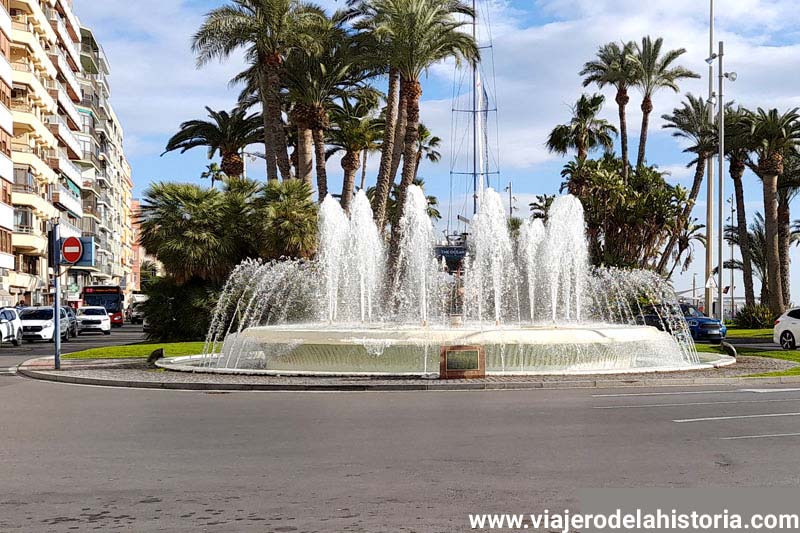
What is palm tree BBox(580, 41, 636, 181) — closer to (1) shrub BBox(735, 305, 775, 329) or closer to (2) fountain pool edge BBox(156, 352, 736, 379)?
(1) shrub BBox(735, 305, 775, 329)

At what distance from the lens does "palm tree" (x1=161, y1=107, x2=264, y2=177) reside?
49.3 meters

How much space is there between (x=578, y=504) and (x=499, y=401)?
27.4 feet

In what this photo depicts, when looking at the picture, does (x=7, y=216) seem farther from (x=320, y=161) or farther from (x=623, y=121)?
(x=623, y=121)

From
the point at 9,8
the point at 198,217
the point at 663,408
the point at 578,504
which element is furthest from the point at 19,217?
the point at 578,504

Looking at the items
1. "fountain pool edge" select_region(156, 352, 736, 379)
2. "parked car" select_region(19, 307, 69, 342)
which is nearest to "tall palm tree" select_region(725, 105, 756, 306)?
"fountain pool edge" select_region(156, 352, 736, 379)

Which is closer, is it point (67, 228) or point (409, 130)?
point (409, 130)

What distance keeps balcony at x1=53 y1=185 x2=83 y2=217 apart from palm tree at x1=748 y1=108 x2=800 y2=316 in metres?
50.8

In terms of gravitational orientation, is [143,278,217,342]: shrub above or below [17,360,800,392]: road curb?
above

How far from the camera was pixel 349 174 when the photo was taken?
49.2 metres

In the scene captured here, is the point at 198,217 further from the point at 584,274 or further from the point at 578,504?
the point at 578,504

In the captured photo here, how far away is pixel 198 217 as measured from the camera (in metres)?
37.8

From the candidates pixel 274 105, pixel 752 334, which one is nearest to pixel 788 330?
pixel 752 334

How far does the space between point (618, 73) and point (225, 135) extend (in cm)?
2886

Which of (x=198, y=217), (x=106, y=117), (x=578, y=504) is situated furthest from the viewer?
(x=106, y=117)
